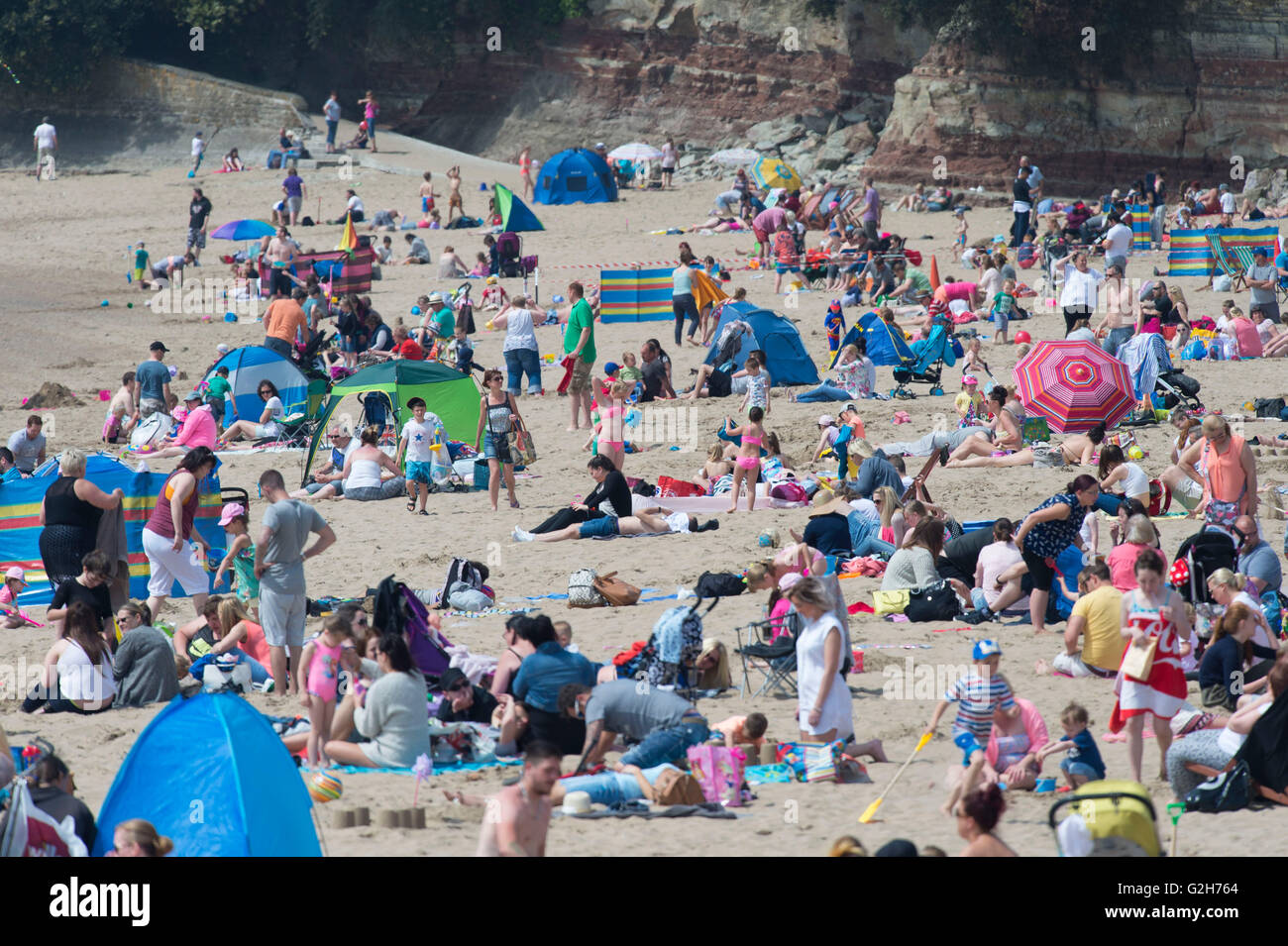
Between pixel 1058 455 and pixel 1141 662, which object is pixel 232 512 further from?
pixel 1058 455

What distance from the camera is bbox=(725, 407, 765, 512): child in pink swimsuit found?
14.0m

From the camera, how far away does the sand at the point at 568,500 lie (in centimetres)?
738

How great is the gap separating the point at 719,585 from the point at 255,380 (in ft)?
29.2

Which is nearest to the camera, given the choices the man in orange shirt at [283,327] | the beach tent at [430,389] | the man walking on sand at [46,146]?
the beach tent at [430,389]

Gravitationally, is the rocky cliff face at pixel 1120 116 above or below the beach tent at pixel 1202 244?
above

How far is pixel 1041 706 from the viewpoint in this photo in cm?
906

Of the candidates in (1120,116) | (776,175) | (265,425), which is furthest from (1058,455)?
(1120,116)

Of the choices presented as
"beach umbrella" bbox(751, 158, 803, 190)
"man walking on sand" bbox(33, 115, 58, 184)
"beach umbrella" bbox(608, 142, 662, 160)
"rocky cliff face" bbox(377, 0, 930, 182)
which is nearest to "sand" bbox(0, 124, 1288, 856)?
"beach umbrella" bbox(608, 142, 662, 160)

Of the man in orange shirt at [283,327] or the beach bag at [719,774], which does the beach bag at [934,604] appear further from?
the man in orange shirt at [283,327]

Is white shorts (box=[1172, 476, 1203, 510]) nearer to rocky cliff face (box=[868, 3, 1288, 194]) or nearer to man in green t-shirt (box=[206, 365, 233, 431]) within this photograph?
man in green t-shirt (box=[206, 365, 233, 431])

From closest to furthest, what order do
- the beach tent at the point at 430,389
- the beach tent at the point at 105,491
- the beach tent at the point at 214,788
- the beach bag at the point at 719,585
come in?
the beach tent at the point at 214,788
the beach bag at the point at 719,585
the beach tent at the point at 105,491
the beach tent at the point at 430,389

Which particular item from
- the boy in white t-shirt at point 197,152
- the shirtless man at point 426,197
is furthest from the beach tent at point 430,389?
the boy in white t-shirt at point 197,152

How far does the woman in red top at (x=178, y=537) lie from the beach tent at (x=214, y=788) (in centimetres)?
386

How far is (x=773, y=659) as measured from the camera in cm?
955
